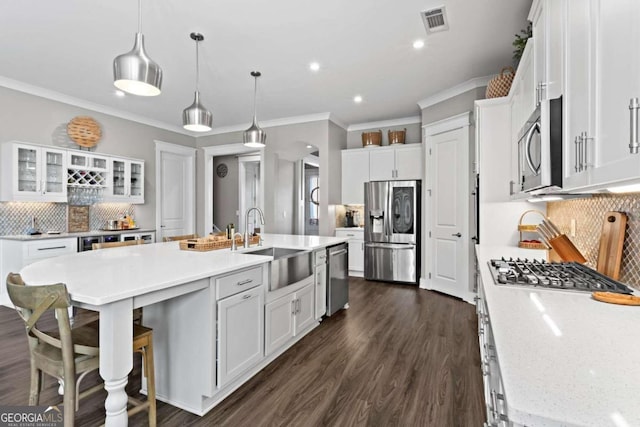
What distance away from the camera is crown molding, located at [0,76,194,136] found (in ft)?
13.2

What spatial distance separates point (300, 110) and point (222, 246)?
3118 mm

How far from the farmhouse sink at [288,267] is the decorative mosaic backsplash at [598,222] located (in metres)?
2.06

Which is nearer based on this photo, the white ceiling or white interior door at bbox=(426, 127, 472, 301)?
the white ceiling

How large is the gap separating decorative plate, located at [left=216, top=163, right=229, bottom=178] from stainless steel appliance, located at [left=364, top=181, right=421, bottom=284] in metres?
3.66

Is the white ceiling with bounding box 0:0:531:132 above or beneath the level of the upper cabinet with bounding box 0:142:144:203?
above

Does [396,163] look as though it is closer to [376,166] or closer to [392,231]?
[376,166]

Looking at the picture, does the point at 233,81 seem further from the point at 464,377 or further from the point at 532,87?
the point at 464,377

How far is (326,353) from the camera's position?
9.04 ft

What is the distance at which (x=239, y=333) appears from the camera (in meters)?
2.16

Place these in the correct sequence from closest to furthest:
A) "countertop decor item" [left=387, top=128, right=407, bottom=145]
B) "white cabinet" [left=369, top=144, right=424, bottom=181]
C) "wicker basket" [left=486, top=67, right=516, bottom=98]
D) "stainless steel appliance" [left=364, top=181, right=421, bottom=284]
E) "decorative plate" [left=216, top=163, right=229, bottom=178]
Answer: "wicker basket" [left=486, top=67, right=516, bottom=98]
"stainless steel appliance" [left=364, top=181, right=421, bottom=284]
"white cabinet" [left=369, top=144, right=424, bottom=181]
"countertop decor item" [left=387, top=128, right=407, bottom=145]
"decorative plate" [left=216, top=163, right=229, bottom=178]

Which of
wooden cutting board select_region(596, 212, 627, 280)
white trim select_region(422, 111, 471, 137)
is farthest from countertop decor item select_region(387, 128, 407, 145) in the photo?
wooden cutting board select_region(596, 212, 627, 280)

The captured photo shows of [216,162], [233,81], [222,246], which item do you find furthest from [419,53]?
[216,162]

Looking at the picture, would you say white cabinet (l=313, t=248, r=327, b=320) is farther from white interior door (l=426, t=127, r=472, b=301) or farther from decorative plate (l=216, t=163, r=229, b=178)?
decorative plate (l=216, t=163, r=229, b=178)

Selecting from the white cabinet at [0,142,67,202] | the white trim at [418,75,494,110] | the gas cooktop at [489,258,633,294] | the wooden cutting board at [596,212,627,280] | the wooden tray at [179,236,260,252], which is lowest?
the gas cooktop at [489,258,633,294]
